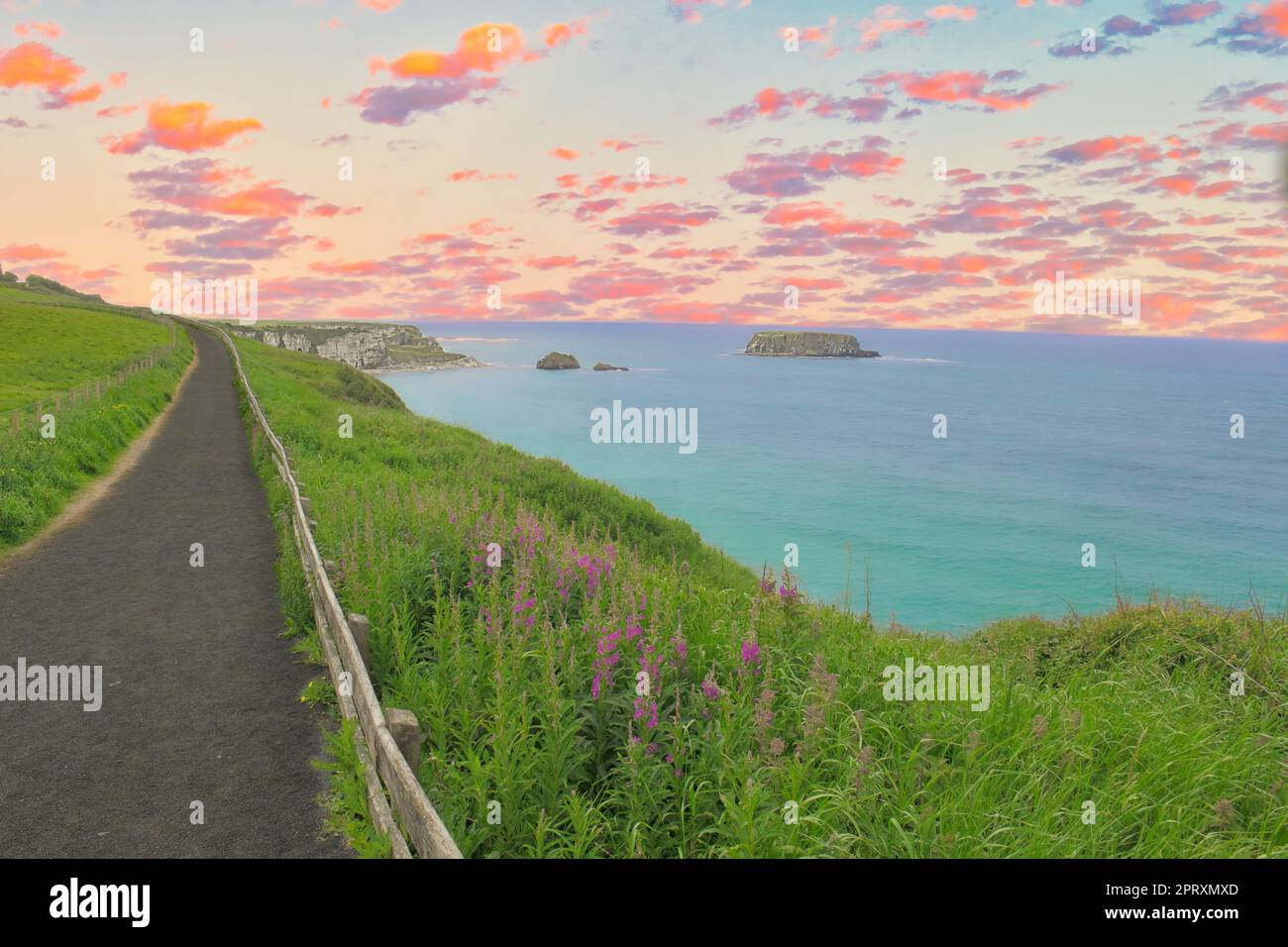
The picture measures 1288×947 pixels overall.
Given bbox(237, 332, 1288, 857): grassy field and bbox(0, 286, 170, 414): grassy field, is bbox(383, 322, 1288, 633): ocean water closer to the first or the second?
bbox(237, 332, 1288, 857): grassy field

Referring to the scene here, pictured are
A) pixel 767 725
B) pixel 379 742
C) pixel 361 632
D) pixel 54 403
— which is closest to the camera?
pixel 379 742

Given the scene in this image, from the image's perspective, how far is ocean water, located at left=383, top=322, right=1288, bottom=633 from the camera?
1652 inches

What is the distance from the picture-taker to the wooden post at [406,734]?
503 centimetres

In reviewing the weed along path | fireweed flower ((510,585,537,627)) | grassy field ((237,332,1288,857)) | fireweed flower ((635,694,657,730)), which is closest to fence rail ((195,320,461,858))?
grassy field ((237,332,1288,857))

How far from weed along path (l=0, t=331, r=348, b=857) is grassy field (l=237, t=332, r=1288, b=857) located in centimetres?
68

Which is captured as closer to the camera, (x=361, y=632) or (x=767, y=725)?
(x=767, y=725)

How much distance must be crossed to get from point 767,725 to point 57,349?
202 ft

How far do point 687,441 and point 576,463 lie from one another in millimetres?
16774

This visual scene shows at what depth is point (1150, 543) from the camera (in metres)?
49.5

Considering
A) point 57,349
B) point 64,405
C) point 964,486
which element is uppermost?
point 57,349

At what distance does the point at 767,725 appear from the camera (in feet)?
18.2

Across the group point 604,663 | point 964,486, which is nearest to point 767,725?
point 604,663

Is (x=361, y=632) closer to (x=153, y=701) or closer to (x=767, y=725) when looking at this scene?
(x=153, y=701)

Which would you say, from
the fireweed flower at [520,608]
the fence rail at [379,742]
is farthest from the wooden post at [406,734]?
the fireweed flower at [520,608]
